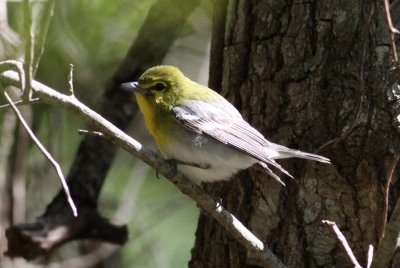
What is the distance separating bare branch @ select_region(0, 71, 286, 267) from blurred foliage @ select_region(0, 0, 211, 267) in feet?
4.15

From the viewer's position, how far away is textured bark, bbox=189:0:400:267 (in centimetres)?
294

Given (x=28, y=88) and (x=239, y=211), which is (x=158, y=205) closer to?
(x=239, y=211)

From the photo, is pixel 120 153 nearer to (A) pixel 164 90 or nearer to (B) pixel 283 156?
(A) pixel 164 90

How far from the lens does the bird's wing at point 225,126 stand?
3035mm

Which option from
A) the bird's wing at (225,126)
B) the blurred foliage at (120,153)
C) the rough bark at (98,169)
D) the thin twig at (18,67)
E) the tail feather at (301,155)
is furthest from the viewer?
the blurred foliage at (120,153)

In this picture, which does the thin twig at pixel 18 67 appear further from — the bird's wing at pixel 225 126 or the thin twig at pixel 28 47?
the bird's wing at pixel 225 126

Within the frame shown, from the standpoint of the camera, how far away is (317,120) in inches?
119

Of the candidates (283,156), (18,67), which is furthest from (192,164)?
(18,67)

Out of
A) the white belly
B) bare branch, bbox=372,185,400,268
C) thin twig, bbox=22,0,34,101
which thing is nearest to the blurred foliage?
the white belly

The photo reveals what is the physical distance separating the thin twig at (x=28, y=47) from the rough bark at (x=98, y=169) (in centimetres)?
158

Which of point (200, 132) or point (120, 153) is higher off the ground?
point (200, 132)

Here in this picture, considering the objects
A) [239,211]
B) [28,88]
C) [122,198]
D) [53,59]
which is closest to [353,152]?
[239,211]

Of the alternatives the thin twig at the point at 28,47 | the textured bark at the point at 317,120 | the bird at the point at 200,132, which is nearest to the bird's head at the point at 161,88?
the bird at the point at 200,132

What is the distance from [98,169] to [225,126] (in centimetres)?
110
